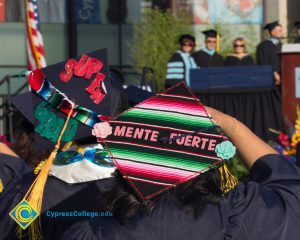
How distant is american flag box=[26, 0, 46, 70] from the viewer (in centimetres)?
903

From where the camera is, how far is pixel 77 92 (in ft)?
9.15

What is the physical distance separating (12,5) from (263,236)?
Answer: 12.4 meters

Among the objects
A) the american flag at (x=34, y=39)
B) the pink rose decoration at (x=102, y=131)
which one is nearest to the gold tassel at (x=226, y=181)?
the pink rose decoration at (x=102, y=131)

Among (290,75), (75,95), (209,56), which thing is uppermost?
(75,95)

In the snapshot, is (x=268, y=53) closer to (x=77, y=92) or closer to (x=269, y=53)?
(x=269, y=53)

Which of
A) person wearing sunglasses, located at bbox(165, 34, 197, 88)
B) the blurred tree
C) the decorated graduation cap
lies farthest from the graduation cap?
the blurred tree

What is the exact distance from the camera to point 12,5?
560 inches

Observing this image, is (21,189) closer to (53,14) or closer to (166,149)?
(166,149)

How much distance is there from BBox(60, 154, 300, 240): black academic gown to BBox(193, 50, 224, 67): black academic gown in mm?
8379

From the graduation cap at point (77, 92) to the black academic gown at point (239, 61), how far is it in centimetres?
813

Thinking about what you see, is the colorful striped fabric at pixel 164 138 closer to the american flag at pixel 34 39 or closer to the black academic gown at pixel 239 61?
the american flag at pixel 34 39

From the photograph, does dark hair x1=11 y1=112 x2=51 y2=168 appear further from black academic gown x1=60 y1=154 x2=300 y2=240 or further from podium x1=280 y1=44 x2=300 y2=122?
podium x1=280 y1=44 x2=300 y2=122

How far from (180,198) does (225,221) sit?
14 centimetres

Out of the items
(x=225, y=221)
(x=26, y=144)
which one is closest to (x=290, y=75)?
(x=26, y=144)
